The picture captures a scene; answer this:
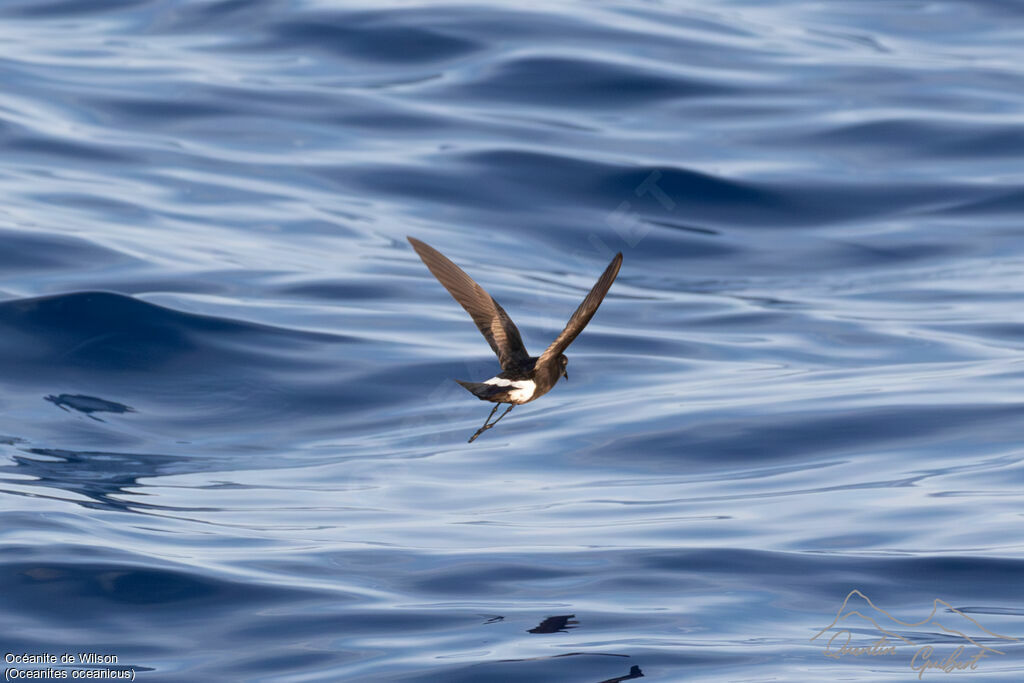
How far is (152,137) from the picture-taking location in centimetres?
2133

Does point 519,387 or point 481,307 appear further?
point 481,307

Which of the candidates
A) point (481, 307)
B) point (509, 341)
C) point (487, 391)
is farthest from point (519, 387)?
point (481, 307)

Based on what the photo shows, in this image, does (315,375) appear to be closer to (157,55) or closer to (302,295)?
(302,295)

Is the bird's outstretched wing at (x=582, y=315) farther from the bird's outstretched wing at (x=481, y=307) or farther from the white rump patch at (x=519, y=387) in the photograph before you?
the bird's outstretched wing at (x=481, y=307)

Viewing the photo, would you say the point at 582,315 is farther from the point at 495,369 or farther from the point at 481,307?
the point at 495,369

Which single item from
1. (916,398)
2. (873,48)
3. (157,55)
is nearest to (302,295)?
(916,398)

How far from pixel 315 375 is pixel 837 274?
758cm

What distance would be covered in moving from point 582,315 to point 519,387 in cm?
24

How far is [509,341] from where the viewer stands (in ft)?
12.9
